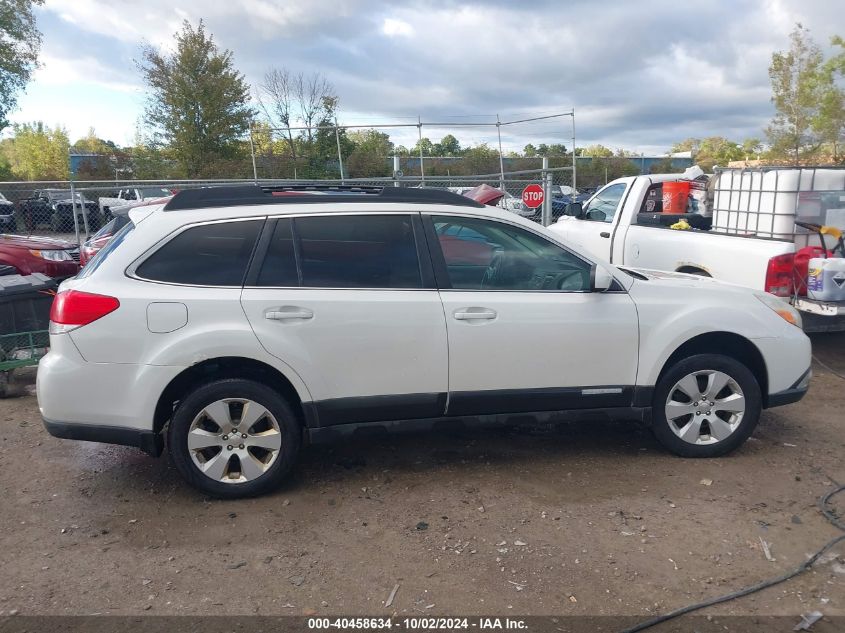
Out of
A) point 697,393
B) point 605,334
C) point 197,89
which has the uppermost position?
point 197,89

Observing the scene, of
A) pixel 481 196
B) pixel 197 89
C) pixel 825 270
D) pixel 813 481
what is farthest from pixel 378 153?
pixel 813 481

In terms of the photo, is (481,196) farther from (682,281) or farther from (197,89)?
(197,89)

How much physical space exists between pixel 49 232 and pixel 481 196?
11126 mm

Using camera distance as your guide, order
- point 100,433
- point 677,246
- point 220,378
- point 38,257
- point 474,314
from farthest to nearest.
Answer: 1. point 38,257
2. point 677,246
3. point 474,314
4. point 220,378
5. point 100,433

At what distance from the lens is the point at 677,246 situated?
7.16 metres

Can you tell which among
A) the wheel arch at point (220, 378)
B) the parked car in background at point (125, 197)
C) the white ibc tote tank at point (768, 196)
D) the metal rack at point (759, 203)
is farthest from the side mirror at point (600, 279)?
the parked car in background at point (125, 197)

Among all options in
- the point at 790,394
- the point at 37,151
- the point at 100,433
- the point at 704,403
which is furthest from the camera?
the point at 37,151

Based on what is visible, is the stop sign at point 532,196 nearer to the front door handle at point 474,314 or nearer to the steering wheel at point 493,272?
the steering wheel at point 493,272

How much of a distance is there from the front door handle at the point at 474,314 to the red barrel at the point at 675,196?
16.5 feet

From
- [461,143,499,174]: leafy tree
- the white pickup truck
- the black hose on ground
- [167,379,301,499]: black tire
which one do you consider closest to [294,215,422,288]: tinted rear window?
[167,379,301,499]: black tire

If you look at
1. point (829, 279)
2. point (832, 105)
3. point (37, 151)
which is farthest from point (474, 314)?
point (37, 151)

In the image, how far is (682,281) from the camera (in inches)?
182

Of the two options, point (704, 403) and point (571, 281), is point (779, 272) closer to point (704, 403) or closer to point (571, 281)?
point (704, 403)

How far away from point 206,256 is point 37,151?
58232mm
